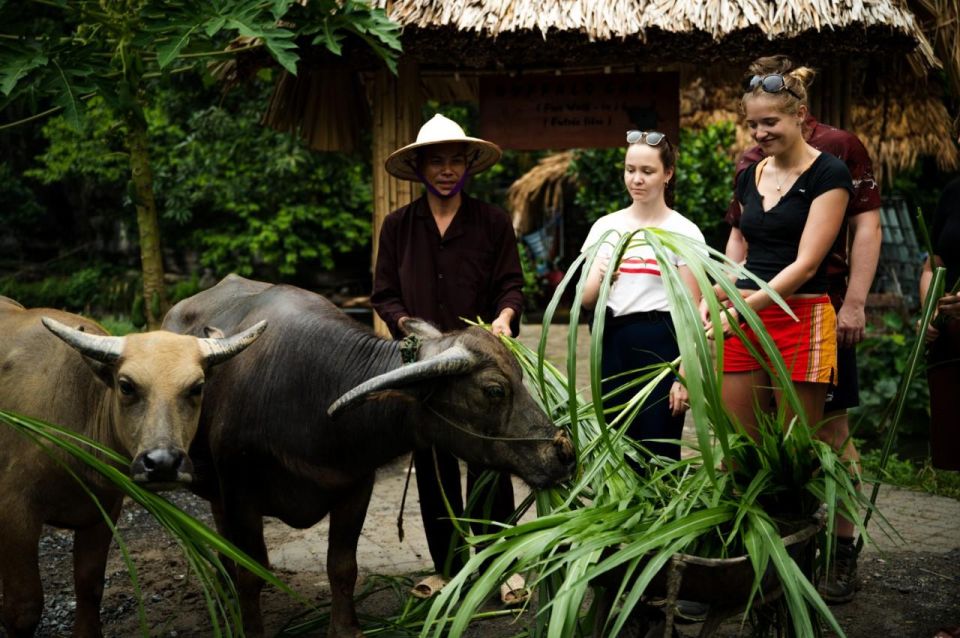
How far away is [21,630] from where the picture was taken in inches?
148

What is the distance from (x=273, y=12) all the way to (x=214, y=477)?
2347mm

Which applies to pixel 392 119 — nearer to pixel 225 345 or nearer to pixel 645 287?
pixel 645 287

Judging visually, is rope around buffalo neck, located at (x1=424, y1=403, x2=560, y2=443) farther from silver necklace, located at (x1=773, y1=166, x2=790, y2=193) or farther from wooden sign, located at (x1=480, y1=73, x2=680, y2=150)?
wooden sign, located at (x1=480, y1=73, x2=680, y2=150)

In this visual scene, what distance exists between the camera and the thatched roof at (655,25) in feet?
19.9

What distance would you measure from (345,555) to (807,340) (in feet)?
6.76

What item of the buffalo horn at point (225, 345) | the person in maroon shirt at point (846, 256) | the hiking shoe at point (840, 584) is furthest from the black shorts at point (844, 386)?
the buffalo horn at point (225, 345)

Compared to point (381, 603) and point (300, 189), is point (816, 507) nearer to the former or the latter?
point (381, 603)

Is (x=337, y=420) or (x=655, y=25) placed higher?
(x=655, y=25)

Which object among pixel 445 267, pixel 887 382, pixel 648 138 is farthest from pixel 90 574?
pixel 887 382

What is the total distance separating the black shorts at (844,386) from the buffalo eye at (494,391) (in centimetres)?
161

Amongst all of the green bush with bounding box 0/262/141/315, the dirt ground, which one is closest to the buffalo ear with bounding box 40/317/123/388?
the dirt ground

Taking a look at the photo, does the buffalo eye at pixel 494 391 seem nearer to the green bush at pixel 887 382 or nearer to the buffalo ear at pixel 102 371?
the buffalo ear at pixel 102 371

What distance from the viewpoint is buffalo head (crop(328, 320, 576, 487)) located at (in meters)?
3.41

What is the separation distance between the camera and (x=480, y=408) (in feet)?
11.6
